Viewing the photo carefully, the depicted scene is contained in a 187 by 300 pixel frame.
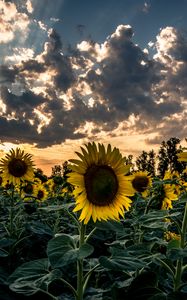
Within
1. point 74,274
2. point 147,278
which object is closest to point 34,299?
point 74,274

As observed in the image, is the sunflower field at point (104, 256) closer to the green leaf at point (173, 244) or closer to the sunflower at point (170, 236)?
the green leaf at point (173, 244)

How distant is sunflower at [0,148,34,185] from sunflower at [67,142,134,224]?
3.30m

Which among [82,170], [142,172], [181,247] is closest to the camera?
[181,247]

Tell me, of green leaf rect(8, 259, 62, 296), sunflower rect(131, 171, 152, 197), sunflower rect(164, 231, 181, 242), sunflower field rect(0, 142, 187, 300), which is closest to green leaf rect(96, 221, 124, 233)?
sunflower field rect(0, 142, 187, 300)

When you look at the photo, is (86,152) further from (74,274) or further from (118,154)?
(74,274)

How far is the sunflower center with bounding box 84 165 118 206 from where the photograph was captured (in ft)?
9.60

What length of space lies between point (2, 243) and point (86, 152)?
4.87 feet

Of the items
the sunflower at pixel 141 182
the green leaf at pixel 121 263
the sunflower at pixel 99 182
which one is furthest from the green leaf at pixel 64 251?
the sunflower at pixel 141 182

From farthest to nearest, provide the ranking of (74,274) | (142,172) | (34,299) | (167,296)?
(142,172) < (74,274) < (34,299) < (167,296)

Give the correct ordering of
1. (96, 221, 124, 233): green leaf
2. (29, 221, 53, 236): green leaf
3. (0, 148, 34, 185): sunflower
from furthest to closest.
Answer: (0, 148, 34, 185): sunflower → (29, 221, 53, 236): green leaf → (96, 221, 124, 233): green leaf

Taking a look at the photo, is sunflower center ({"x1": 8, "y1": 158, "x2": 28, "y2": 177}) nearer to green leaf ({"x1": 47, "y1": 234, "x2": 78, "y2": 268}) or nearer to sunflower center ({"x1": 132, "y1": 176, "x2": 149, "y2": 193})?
sunflower center ({"x1": 132, "y1": 176, "x2": 149, "y2": 193})

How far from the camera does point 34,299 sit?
125 inches

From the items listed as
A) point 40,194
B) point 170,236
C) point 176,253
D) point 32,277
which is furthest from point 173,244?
point 40,194

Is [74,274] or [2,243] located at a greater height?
[2,243]
